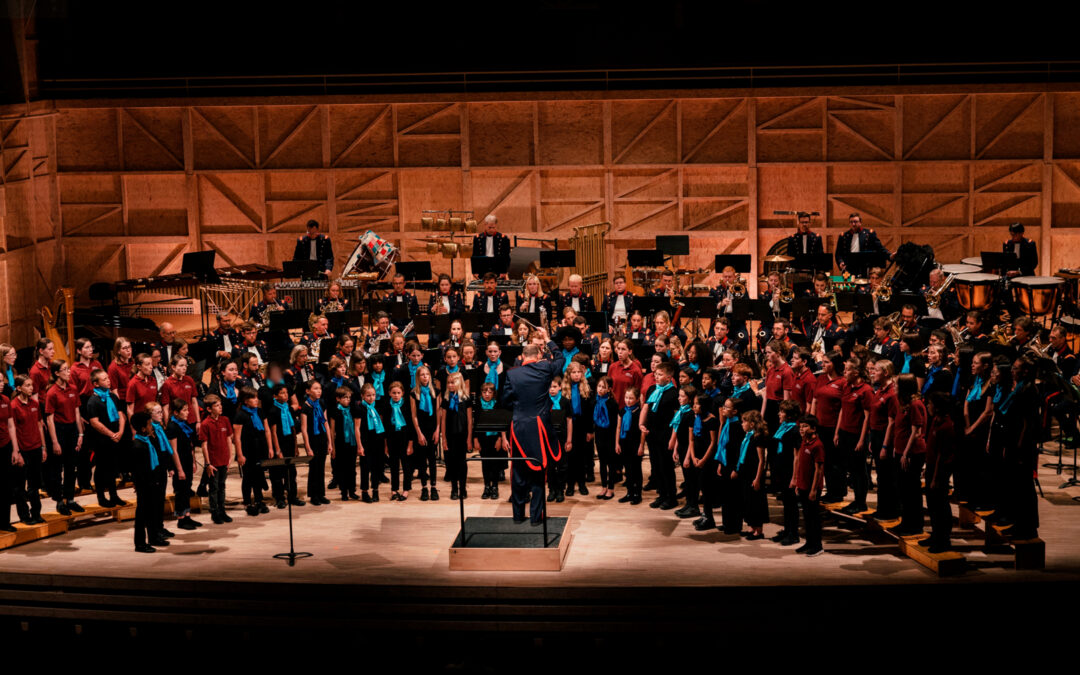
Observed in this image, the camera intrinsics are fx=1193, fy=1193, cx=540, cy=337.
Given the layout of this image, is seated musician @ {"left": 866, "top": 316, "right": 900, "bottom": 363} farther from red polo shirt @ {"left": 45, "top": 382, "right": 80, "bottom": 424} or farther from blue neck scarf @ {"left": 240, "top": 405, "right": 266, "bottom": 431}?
red polo shirt @ {"left": 45, "top": 382, "right": 80, "bottom": 424}

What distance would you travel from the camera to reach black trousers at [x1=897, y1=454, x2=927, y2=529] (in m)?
9.52

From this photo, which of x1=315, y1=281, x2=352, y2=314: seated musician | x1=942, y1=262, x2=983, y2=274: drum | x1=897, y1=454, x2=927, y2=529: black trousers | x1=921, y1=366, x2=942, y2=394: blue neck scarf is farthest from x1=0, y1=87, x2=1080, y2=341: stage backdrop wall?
x1=897, y1=454, x2=927, y2=529: black trousers

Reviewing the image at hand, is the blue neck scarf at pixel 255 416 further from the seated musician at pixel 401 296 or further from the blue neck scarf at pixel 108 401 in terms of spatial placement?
the seated musician at pixel 401 296

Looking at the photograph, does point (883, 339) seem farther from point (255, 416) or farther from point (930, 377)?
point (255, 416)

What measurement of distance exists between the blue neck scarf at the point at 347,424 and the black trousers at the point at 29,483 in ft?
8.73

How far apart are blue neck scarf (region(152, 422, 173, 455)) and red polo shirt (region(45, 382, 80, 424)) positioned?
128 centimetres

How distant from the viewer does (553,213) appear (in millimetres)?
19281

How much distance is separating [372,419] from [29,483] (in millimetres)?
3083

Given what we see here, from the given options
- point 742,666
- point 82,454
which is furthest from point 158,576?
point 742,666

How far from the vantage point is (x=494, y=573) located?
941cm

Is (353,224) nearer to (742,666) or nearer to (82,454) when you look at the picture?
(82,454)

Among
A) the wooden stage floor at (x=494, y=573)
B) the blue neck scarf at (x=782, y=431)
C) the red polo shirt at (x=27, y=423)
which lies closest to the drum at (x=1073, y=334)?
the wooden stage floor at (x=494, y=573)

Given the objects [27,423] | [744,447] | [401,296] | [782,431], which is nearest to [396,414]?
[27,423]

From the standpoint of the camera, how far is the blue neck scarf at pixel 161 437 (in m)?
10.0
